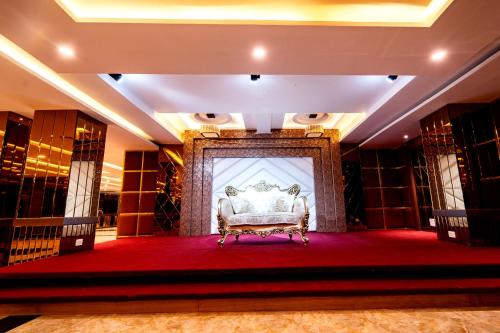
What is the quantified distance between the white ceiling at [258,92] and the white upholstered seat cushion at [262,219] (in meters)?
1.99

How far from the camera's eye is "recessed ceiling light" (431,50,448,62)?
8.44ft

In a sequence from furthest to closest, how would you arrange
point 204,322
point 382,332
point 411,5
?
point 411,5 < point 204,322 < point 382,332

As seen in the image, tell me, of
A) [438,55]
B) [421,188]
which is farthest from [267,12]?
[421,188]

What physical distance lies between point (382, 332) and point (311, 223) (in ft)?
13.9

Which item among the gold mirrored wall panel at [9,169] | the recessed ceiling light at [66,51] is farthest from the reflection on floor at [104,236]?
the recessed ceiling light at [66,51]

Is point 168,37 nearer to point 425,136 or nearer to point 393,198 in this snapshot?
point 425,136

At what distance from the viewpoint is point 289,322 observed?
176cm

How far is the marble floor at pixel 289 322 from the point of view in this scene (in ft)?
5.46

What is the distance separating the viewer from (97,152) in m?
4.13

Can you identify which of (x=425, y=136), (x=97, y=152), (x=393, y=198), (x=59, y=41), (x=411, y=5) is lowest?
(x=393, y=198)

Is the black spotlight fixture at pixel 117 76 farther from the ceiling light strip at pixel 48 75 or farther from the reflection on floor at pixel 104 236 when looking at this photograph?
the reflection on floor at pixel 104 236

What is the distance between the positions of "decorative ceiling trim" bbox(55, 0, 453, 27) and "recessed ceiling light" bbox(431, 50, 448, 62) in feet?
1.73

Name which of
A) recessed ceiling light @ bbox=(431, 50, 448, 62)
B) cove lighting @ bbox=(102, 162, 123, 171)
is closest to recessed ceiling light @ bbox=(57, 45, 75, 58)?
recessed ceiling light @ bbox=(431, 50, 448, 62)

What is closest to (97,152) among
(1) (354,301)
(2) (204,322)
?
(2) (204,322)
